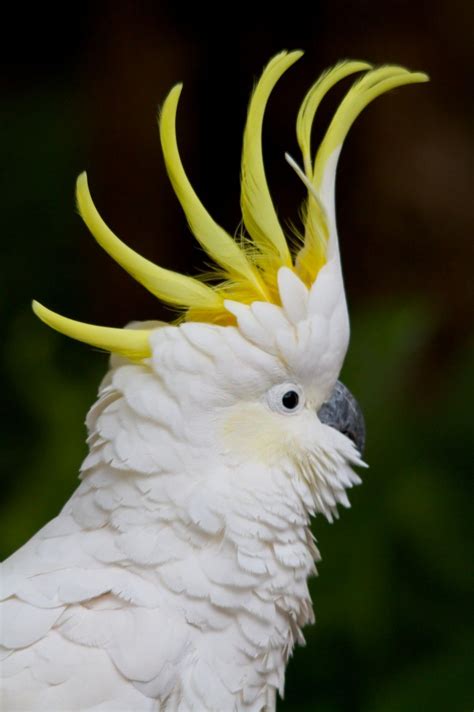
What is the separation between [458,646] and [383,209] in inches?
62.4

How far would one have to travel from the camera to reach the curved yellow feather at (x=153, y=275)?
1.43m

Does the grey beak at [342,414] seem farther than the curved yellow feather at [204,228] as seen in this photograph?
Yes

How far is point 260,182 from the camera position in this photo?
1.49 m

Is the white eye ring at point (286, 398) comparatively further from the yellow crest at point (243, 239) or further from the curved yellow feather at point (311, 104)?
the curved yellow feather at point (311, 104)

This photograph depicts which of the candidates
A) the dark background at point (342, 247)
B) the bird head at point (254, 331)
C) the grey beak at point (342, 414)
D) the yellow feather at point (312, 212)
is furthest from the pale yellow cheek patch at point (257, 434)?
the dark background at point (342, 247)

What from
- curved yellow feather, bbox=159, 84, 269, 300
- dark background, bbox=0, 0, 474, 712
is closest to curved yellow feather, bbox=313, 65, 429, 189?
curved yellow feather, bbox=159, 84, 269, 300

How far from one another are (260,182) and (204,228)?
0.37 feet

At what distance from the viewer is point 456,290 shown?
11.6 feet

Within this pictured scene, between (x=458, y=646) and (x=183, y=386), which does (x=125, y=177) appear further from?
(x=183, y=386)

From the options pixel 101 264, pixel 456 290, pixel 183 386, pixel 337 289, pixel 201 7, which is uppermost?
pixel 201 7

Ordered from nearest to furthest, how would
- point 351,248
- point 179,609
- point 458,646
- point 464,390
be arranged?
point 179,609
point 458,646
point 464,390
point 351,248

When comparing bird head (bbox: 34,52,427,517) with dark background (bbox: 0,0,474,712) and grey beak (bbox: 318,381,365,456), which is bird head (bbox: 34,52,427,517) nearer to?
grey beak (bbox: 318,381,365,456)

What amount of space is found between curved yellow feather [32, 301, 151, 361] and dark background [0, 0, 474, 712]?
1.36 metres

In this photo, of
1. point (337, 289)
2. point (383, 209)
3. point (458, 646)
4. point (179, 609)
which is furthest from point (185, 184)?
point (383, 209)
